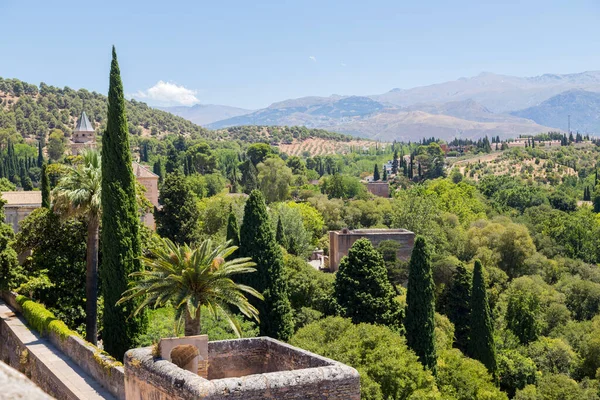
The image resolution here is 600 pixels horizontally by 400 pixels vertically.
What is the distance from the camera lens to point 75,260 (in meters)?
23.7

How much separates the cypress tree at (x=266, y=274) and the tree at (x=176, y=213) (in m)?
9.85

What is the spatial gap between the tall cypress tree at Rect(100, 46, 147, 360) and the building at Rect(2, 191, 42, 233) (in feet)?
73.5

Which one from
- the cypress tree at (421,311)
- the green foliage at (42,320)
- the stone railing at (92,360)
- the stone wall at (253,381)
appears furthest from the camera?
the cypress tree at (421,311)

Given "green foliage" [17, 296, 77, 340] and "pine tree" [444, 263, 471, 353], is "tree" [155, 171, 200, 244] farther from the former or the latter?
"green foliage" [17, 296, 77, 340]

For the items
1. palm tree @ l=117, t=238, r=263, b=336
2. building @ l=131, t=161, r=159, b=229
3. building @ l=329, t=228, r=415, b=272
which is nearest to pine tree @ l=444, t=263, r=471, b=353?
building @ l=329, t=228, r=415, b=272

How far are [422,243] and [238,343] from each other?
20162 mm

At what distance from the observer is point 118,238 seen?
19.2 metres

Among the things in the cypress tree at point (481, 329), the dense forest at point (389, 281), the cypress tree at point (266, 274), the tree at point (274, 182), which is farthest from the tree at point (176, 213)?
the tree at point (274, 182)

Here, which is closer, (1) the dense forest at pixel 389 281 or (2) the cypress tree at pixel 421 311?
(1) the dense forest at pixel 389 281

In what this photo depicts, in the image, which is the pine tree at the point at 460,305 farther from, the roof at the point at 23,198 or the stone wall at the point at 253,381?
the stone wall at the point at 253,381

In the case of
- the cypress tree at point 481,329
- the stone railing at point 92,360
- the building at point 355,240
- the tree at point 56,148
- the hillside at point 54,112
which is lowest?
the cypress tree at point 481,329

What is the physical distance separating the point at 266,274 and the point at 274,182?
42381mm

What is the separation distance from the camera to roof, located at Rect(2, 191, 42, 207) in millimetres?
42281

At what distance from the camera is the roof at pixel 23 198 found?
42281 mm
